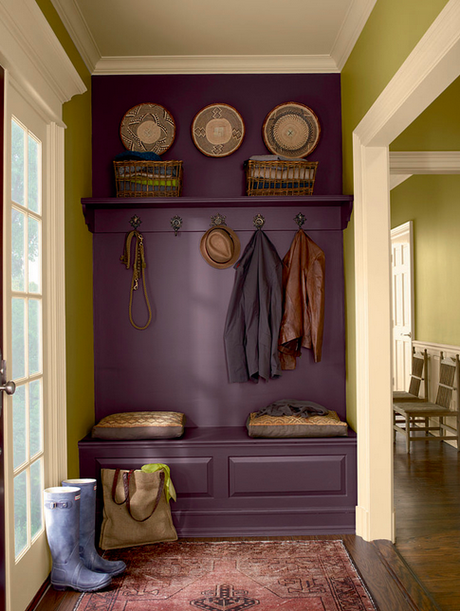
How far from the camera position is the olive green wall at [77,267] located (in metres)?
2.84

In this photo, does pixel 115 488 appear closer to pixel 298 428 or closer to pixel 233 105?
pixel 298 428

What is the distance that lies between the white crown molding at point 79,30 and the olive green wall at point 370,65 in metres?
1.57

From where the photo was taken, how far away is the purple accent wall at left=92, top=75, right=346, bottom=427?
3.42 m

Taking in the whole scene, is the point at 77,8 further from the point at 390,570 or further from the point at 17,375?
the point at 390,570

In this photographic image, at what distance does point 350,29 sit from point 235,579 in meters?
3.02

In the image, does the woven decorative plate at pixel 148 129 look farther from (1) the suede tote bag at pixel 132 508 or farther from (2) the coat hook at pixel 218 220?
(1) the suede tote bag at pixel 132 508

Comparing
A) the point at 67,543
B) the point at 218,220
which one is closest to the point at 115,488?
the point at 67,543

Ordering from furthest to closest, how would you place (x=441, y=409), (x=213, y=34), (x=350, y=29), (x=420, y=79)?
(x=441, y=409), (x=213, y=34), (x=350, y=29), (x=420, y=79)

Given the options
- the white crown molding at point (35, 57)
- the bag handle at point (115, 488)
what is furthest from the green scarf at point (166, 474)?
the white crown molding at point (35, 57)

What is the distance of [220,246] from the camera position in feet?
11.1

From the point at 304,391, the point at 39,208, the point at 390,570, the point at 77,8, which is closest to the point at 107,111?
the point at 77,8

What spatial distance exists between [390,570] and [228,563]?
812 mm

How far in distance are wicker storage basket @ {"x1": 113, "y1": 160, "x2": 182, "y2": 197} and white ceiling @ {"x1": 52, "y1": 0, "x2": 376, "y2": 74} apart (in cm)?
71

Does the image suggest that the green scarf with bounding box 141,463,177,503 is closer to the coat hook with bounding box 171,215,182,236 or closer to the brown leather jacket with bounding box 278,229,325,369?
the brown leather jacket with bounding box 278,229,325,369
